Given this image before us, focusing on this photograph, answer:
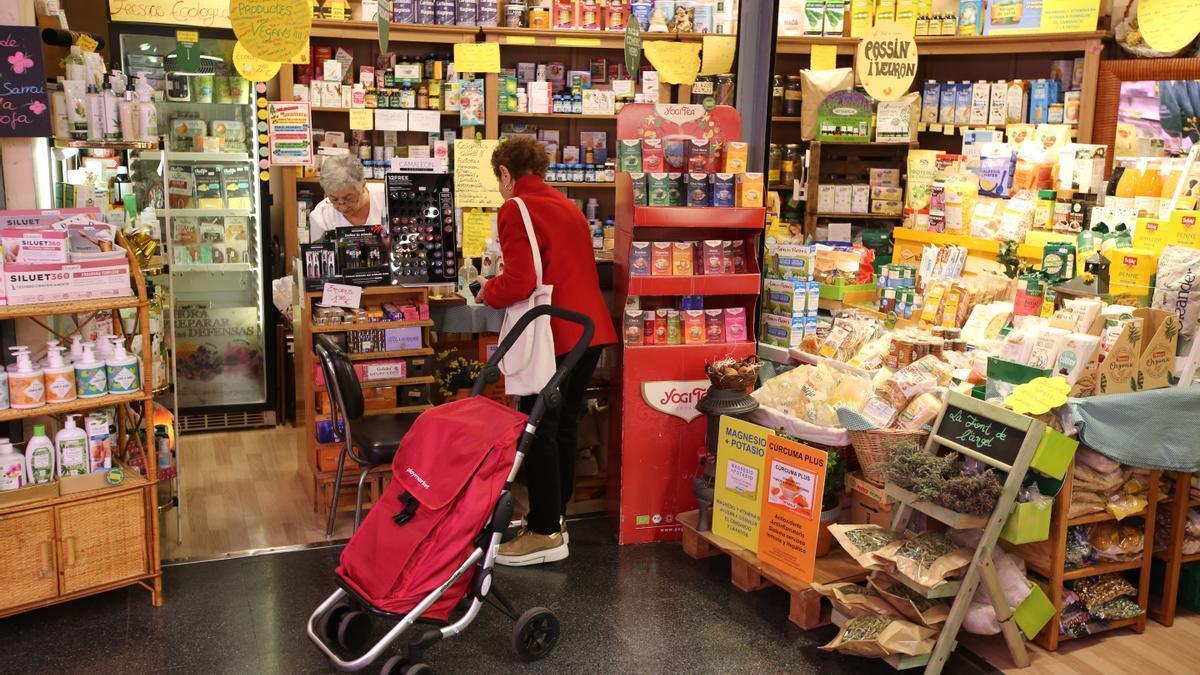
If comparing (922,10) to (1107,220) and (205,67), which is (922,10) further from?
(205,67)

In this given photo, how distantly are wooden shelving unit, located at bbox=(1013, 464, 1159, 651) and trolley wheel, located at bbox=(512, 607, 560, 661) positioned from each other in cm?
178

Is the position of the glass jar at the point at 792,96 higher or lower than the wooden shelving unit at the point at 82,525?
higher

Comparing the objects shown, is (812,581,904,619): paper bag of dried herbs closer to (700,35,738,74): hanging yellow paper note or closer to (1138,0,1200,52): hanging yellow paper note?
(1138,0,1200,52): hanging yellow paper note

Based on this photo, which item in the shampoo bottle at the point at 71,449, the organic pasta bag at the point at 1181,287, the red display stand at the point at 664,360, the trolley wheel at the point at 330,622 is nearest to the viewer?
the trolley wheel at the point at 330,622

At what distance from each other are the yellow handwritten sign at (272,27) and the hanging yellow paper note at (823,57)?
3645 millimetres

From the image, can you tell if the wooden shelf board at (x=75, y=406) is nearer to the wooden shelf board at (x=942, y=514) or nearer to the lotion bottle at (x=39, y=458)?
the lotion bottle at (x=39, y=458)

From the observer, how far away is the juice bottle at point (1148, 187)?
15.7 feet

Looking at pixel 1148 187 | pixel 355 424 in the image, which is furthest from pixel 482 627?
pixel 1148 187

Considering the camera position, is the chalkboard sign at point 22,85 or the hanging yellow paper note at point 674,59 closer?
the chalkboard sign at point 22,85

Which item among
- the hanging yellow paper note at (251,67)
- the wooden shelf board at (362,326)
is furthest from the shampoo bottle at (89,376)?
the hanging yellow paper note at (251,67)

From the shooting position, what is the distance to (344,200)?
541 cm

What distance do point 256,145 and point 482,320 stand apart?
90.7 inches

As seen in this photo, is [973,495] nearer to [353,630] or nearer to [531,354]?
[531,354]

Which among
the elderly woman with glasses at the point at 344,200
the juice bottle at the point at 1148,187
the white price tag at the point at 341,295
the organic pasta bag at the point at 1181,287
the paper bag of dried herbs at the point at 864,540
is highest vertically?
the juice bottle at the point at 1148,187
